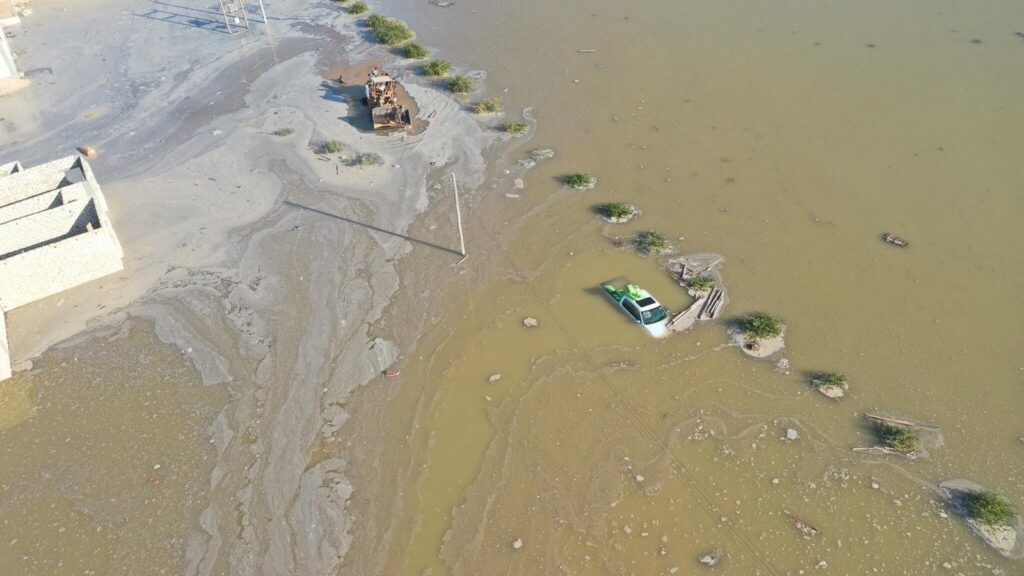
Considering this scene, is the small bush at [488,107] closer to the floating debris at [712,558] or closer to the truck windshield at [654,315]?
the truck windshield at [654,315]

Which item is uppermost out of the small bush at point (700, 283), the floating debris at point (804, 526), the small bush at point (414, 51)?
the small bush at point (414, 51)

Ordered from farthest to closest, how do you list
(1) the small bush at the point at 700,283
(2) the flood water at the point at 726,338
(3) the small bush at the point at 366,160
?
(3) the small bush at the point at 366,160, (1) the small bush at the point at 700,283, (2) the flood water at the point at 726,338

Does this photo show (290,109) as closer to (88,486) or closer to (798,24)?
(88,486)

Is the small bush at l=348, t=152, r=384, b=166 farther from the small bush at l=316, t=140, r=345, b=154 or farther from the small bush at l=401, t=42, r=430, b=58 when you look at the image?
the small bush at l=401, t=42, r=430, b=58

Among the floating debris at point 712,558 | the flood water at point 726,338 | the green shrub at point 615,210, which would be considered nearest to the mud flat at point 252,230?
the flood water at point 726,338

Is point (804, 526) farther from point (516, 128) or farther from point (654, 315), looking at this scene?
point (516, 128)

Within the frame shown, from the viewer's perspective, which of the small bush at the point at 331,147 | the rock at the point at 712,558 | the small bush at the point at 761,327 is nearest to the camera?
the rock at the point at 712,558

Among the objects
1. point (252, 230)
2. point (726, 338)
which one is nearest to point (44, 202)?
point (252, 230)
